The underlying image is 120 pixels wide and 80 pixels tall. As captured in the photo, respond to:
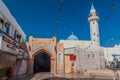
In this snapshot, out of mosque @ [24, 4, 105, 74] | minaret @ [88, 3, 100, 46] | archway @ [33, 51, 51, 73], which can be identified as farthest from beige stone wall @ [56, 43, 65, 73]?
minaret @ [88, 3, 100, 46]

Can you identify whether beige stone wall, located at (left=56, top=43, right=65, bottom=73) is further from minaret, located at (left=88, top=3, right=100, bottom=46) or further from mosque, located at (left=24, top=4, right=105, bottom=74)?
minaret, located at (left=88, top=3, right=100, bottom=46)

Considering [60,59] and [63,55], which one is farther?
[63,55]

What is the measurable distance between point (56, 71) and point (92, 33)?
71.9 feet

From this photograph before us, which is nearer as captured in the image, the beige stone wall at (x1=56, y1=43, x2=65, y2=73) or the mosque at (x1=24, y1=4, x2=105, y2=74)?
the mosque at (x1=24, y1=4, x2=105, y2=74)

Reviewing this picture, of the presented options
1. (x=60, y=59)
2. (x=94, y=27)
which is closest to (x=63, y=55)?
(x=60, y=59)

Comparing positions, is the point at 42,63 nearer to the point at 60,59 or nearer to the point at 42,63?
the point at 42,63

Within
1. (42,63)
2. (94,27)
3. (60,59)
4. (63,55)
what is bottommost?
(42,63)

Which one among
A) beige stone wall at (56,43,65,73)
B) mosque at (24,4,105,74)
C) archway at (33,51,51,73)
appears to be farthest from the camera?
archway at (33,51,51,73)

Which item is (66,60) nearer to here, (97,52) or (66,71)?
(66,71)

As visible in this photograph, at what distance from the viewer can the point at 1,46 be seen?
12711 mm

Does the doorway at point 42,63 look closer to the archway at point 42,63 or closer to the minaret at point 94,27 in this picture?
the archway at point 42,63

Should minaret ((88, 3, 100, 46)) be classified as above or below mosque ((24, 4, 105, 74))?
above

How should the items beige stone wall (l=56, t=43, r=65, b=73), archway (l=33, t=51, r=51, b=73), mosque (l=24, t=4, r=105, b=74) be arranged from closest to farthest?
mosque (l=24, t=4, r=105, b=74)
beige stone wall (l=56, t=43, r=65, b=73)
archway (l=33, t=51, r=51, b=73)

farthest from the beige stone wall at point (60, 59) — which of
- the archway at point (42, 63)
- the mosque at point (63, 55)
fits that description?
the archway at point (42, 63)
